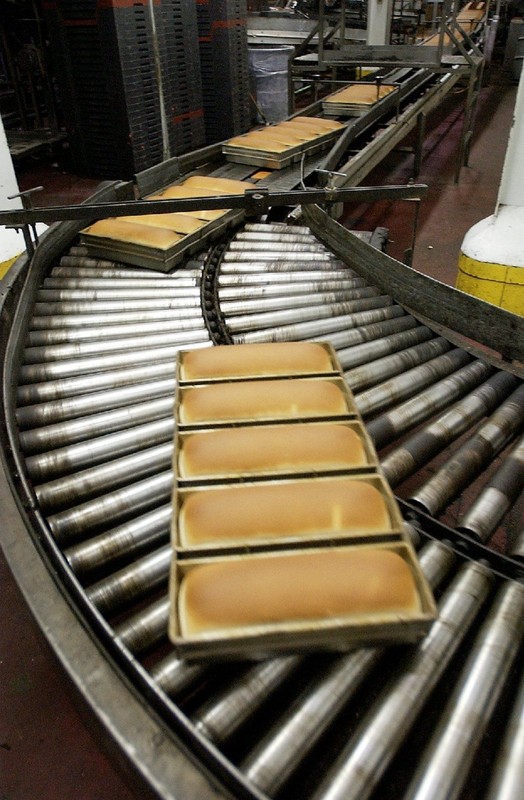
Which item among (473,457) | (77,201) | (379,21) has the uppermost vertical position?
(379,21)

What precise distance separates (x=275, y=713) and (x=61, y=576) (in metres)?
0.64

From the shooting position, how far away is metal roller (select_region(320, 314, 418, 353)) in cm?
261

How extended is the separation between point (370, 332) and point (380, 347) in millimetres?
130

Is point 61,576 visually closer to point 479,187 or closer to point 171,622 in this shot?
point 171,622

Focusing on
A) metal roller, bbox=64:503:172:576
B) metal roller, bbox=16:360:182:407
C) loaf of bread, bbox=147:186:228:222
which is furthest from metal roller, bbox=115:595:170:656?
loaf of bread, bbox=147:186:228:222

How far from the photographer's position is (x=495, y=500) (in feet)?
6.08

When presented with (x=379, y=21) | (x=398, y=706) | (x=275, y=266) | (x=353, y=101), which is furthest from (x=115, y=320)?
(x=379, y=21)

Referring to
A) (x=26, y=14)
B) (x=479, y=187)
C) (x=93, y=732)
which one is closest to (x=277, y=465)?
(x=93, y=732)

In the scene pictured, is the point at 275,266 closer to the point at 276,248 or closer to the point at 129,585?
the point at 276,248

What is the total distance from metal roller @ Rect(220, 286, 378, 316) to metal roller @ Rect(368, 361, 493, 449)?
28.1 inches

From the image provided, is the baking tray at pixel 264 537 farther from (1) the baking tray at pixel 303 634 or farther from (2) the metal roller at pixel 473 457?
(2) the metal roller at pixel 473 457

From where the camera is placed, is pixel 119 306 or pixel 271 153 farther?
pixel 271 153

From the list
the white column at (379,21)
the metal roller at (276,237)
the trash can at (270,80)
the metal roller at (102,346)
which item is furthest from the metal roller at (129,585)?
the white column at (379,21)

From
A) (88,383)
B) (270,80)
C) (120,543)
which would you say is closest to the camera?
(120,543)
